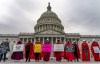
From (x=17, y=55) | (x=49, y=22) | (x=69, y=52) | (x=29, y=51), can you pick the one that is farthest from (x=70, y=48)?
(x=49, y=22)

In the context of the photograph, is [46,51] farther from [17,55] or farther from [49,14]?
[49,14]

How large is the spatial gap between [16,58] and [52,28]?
72.5m

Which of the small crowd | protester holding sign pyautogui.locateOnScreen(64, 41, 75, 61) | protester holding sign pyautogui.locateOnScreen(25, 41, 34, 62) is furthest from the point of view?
protester holding sign pyautogui.locateOnScreen(64, 41, 75, 61)

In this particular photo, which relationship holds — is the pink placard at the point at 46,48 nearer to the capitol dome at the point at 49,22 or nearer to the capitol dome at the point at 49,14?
the capitol dome at the point at 49,22

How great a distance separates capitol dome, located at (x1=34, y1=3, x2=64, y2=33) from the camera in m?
98.0

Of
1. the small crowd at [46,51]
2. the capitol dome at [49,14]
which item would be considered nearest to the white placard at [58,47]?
the small crowd at [46,51]

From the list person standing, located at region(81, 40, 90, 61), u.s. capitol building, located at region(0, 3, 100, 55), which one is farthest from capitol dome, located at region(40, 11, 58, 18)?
person standing, located at region(81, 40, 90, 61)

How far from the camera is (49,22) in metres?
98.6

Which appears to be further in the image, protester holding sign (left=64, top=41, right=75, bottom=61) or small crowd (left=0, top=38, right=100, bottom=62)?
protester holding sign (left=64, top=41, right=75, bottom=61)

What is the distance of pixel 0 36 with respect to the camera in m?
92.1

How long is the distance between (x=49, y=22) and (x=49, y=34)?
11956mm

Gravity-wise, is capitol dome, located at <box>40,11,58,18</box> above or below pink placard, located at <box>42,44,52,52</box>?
above

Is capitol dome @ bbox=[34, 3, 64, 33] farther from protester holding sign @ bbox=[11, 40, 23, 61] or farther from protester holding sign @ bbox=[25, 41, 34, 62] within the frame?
protester holding sign @ bbox=[25, 41, 34, 62]

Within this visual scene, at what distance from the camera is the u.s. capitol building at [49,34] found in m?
87.7
